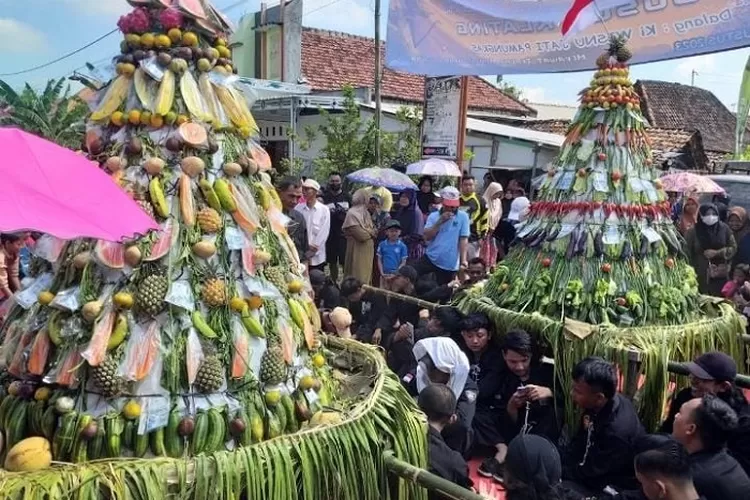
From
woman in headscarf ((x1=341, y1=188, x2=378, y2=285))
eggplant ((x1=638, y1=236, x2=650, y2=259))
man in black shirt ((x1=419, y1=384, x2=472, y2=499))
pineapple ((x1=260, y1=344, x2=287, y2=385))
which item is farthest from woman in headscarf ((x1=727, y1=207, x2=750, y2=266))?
pineapple ((x1=260, y1=344, x2=287, y2=385))

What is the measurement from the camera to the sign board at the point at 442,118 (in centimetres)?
1205

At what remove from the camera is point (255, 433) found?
8.27ft

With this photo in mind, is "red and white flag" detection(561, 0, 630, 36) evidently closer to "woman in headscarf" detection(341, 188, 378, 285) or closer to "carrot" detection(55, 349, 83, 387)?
"woman in headscarf" detection(341, 188, 378, 285)

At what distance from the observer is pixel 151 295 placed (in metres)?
2.41

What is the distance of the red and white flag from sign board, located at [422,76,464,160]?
11.3 feet

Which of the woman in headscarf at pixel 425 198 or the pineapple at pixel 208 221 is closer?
the pineapple at pixel 208 221

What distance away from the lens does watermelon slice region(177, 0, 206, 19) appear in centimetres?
259

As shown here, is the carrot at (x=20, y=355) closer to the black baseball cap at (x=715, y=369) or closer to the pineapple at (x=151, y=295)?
the pineapple at (x=151, y=295)

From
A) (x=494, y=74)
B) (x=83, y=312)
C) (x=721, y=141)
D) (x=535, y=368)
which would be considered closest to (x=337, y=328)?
(x=535, y=368)

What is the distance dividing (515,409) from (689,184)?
6.59 meters

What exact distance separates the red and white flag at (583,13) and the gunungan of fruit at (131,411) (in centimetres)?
738

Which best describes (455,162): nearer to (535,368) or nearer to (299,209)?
(299,209)

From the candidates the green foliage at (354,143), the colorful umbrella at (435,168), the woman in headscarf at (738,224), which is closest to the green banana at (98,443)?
the woman in headscarf at (738,224)

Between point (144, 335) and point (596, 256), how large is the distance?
362 centimetres
